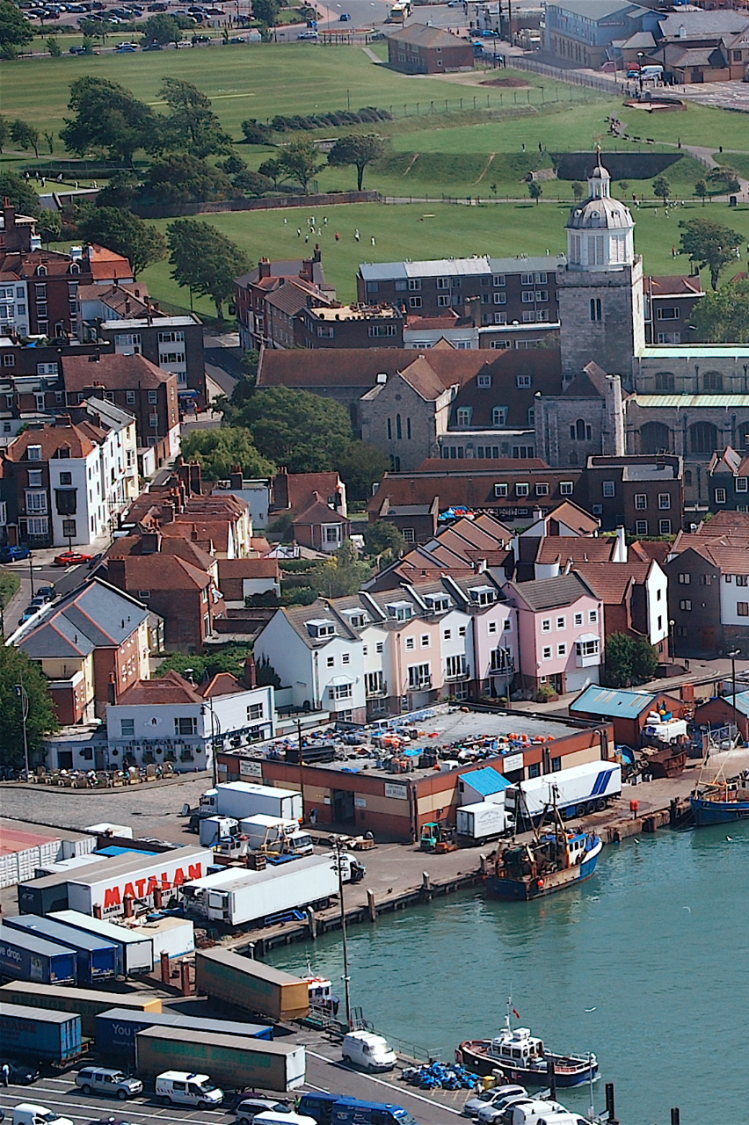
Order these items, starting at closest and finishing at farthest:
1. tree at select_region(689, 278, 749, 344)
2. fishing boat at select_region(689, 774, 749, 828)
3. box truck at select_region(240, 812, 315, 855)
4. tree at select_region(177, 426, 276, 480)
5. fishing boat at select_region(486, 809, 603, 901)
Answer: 1. fishing boat at select_region(486, 809, 603, 901)
2. box truck at select_region(240, 812, 315, 855)
3. fishing boat at select_region(689, 774, 749, 828)
4. tree at select_region(177, 426, 276, 480)
5. tree at select_region(689, 278, 749, 344)

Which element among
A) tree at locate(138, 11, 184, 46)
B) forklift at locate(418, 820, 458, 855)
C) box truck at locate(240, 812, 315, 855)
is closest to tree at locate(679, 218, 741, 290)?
tree at locate(138, 11, 184, 46)

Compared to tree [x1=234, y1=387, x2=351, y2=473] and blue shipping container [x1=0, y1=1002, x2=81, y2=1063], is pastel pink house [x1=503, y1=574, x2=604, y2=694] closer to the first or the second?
tree [x1=234, y1=387, x2=351, y2=473]

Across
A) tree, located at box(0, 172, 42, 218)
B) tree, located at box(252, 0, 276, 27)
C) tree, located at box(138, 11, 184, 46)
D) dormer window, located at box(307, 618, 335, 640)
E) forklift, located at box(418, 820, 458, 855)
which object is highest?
tree, located at box(252, 0, 276, 27)

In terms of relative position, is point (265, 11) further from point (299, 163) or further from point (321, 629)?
point (321, 629)

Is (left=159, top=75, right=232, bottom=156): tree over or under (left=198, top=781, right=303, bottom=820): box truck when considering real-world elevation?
over

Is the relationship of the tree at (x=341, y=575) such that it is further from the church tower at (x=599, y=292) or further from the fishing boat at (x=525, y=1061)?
the fishing boat at (x=525, y=1061)

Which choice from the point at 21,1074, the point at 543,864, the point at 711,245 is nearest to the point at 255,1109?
the point at 21,1074

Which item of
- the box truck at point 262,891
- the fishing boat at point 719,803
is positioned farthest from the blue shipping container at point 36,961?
the fishing boat at point 719,803
